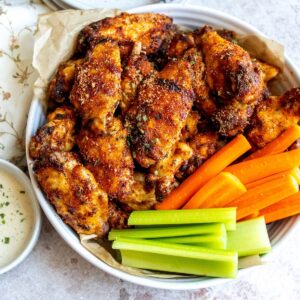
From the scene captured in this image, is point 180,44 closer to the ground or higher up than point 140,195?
higher up

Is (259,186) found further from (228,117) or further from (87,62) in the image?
(87,62)

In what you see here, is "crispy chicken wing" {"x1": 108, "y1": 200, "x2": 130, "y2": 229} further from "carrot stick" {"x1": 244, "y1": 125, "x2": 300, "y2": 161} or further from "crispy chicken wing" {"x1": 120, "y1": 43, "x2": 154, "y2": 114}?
"carrot stick" {"x1": 244, "y1": 125, "x2": 300, "y2": 161}

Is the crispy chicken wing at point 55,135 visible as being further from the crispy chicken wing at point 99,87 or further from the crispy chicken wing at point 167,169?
the crispy chicken wing at point 167,169

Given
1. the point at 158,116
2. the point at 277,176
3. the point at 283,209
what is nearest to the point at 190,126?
the point at 158,116

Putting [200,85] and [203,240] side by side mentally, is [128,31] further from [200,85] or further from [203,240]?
[203,240]

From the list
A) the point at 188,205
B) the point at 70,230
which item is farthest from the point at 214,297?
the point at 70,230

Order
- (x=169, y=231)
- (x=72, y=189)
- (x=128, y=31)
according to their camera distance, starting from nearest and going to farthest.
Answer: (x=72, y=189), (x=169, y=231), (x=128, y=31)
